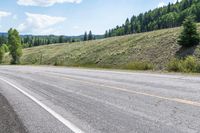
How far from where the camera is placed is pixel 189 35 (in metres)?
36.6

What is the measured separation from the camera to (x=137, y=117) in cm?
692

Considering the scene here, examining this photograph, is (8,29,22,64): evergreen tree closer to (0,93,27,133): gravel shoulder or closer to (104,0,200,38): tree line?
(104,0,200,38): tree line

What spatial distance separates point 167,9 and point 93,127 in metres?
179

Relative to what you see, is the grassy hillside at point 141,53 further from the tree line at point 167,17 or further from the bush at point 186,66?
the tree line at point 167,17

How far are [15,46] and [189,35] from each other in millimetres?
57817

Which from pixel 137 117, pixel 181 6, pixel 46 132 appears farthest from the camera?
pixel 181 6

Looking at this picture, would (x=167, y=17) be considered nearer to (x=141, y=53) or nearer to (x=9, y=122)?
(x=141, y=53)

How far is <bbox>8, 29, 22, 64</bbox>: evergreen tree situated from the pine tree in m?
55.6

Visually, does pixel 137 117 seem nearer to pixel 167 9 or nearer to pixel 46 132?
pixel 46 132

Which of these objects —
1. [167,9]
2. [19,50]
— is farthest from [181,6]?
[19,50]

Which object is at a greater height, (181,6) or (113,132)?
(181,6)

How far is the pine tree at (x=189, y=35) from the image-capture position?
33062 mm

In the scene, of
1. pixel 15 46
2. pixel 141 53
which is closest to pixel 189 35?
pixel 141 53

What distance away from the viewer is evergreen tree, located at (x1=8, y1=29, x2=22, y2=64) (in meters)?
84.8
